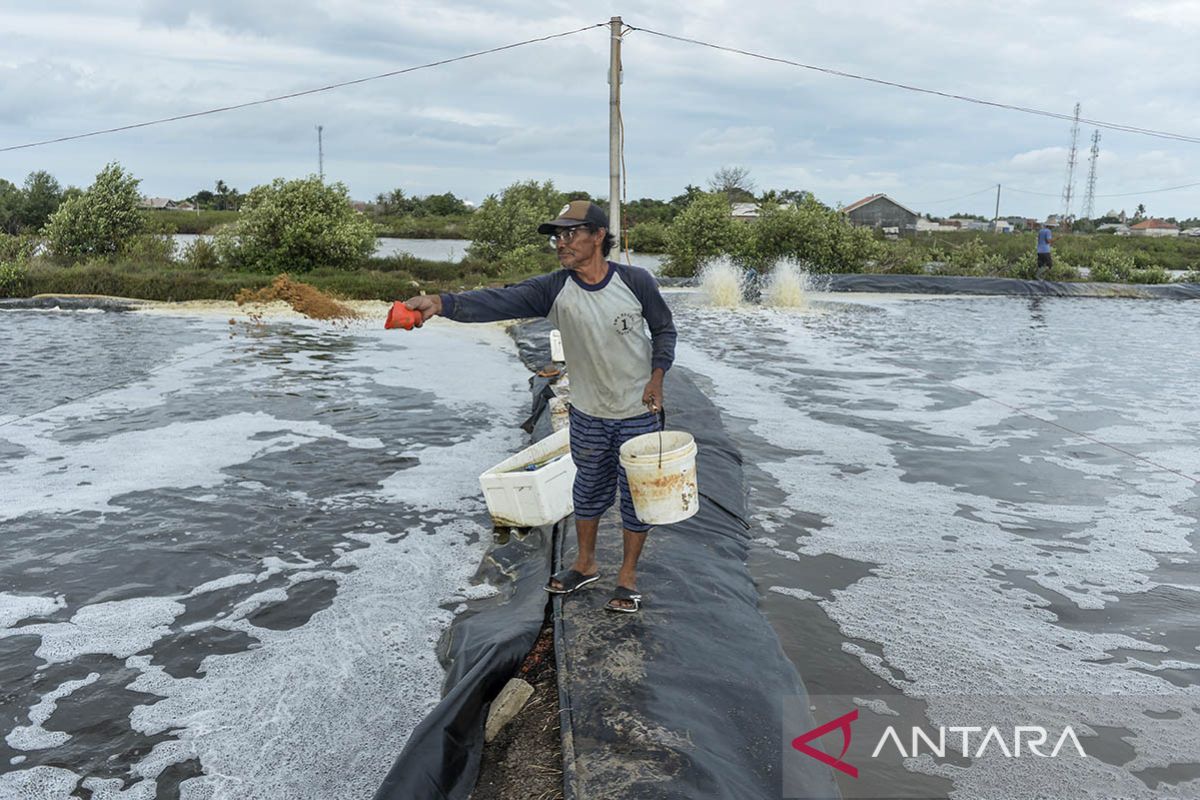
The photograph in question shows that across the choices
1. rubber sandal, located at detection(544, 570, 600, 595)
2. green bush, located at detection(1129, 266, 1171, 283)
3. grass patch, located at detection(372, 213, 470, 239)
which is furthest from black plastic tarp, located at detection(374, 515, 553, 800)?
grass patch, located at detection(372, 213, 470, 239)

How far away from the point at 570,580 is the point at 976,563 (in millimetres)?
2478

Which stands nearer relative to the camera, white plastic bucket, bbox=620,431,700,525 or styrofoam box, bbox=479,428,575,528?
white plastic bucket, bbox=620,431,700,525

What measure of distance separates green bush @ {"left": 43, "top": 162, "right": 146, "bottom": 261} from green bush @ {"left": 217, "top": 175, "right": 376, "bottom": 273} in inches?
87.8

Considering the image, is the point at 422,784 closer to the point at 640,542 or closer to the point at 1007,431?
the point at 640,542

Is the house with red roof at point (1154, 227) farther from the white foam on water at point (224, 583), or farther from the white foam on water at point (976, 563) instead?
the white foam on water at point (224, 583)

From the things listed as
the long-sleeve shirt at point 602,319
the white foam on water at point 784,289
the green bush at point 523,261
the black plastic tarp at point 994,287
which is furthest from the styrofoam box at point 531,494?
the black plastic tarp at point 994,287

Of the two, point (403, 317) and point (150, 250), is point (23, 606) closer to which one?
point (403, 317)

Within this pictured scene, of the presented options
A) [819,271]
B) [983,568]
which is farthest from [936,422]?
[819,271]

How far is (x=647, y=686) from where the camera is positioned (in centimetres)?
262

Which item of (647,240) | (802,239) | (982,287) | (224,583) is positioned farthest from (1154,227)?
(224,583)

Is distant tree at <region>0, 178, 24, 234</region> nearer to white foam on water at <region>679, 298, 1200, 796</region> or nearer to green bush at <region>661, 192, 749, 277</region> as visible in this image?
green bush at <region>661, 192, 749, 277</region>

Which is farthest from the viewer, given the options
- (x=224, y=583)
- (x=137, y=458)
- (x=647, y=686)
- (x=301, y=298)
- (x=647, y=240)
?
(x=647, y=240)

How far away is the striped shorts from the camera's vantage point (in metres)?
3.31

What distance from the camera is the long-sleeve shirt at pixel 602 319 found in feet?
10.6
